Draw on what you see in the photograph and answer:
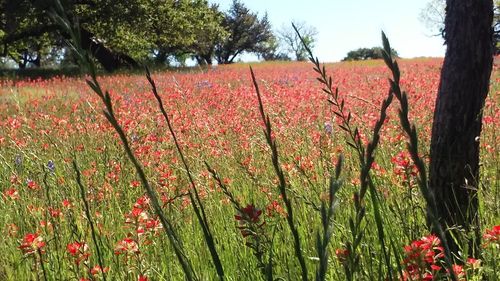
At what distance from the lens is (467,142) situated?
238 centimetres

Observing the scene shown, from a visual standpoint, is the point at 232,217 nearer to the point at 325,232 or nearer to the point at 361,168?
the point at 361,168

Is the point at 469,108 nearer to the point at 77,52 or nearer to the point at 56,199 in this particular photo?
the point at 77,52

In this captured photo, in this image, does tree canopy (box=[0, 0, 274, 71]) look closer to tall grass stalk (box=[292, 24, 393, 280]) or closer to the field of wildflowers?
the field of wildflowers

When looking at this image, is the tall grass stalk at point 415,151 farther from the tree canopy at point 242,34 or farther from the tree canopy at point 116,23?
the tree canopy at point 242,34

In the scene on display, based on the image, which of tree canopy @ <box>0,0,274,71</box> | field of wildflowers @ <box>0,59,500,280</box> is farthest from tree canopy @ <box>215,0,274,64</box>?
field of wildflowers @ <box>0,59,500,280</box>

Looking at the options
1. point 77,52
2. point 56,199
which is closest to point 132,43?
point 56,199

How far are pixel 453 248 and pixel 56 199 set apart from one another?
7.76 ft

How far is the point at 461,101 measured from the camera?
2.34 m

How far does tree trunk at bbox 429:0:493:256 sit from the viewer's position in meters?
2.30

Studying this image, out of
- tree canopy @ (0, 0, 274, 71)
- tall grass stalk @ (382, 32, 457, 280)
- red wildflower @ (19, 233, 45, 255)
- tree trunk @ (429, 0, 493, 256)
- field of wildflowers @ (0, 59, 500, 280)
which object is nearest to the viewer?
tall grass stalk @ (382, 32, 457, 280)

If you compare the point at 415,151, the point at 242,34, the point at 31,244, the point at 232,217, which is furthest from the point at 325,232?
the point at 242,34

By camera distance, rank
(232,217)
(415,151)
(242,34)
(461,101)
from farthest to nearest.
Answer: (242,34)
(232,217)
(461,101)
(415,151)

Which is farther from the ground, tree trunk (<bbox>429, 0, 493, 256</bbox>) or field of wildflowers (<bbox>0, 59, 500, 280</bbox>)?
tree trunk (<bbox>429, 0, 493, 256</bbox>)

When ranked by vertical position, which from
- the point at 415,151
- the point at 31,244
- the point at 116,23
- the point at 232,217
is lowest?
the point at 232,217
